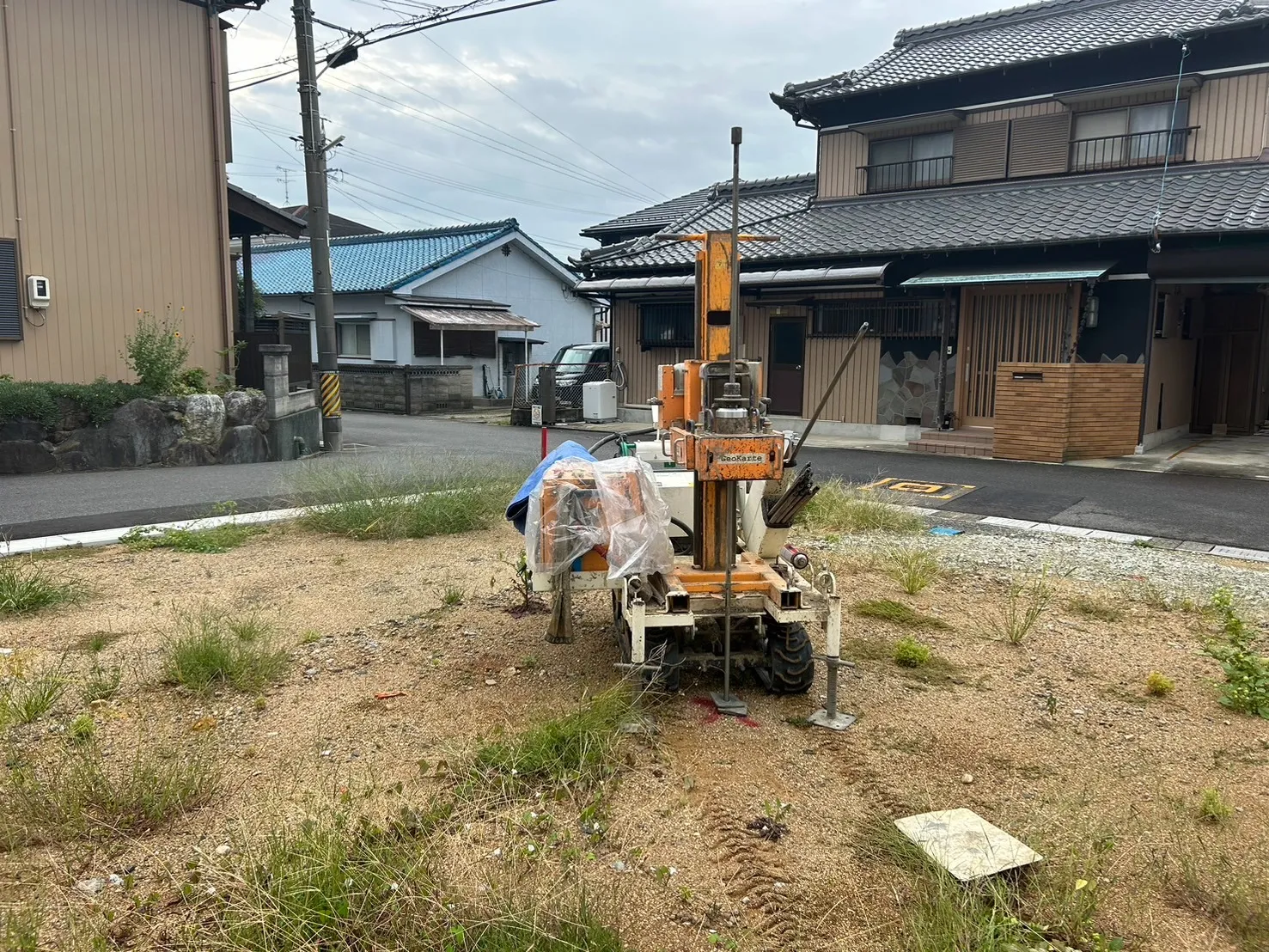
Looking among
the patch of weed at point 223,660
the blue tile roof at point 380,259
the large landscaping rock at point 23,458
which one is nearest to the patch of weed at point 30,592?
the patch of weed at point 223,660

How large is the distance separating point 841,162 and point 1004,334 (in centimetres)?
489

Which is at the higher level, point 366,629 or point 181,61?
point 181,61

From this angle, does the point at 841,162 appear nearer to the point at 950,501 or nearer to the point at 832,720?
the point at 950,501

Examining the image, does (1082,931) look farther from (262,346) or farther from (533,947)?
(262,346)

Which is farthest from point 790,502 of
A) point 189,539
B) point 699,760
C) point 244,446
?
point 244,446

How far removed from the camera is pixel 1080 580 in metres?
6.46

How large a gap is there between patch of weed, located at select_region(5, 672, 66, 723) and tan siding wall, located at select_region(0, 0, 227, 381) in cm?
881

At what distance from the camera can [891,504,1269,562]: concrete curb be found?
7.50m

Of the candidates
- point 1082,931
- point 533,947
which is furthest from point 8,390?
point 1082,931

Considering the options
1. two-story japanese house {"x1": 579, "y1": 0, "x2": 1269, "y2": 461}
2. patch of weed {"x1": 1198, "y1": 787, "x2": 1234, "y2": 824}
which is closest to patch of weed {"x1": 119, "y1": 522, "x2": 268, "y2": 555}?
patch of weed {"x1": 1198, "y1": 787, "x2": 1234, "y2": 824}

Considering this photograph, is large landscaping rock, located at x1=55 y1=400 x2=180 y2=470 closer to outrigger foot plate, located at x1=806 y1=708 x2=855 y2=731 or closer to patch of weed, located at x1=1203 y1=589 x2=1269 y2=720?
outrigger foot plate, located at x1=806 y1=708 x2=855 y2=731

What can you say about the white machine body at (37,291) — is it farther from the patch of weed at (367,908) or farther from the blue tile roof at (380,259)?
the blue tile roof at (380,259)

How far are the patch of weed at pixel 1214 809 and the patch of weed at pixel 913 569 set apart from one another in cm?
287

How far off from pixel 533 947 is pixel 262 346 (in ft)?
39.8
